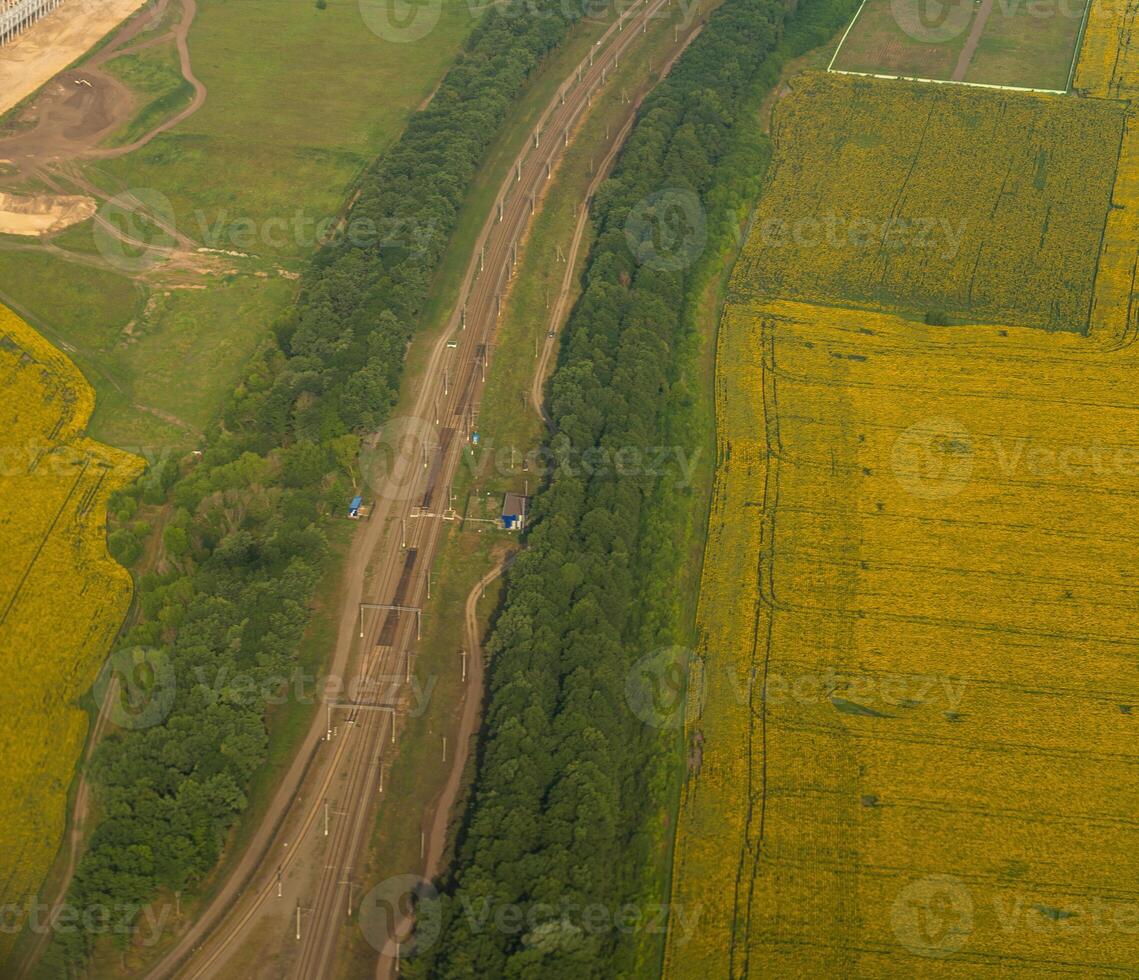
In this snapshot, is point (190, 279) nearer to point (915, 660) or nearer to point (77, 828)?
point (77, 828)

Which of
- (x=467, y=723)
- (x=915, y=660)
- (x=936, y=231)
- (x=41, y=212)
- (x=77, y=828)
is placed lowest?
(x=915, y=660)

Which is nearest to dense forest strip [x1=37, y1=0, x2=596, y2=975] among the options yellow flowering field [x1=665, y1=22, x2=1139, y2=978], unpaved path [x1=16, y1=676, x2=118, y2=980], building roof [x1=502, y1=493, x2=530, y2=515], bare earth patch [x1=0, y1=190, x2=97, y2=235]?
unpaved path [x1=16, y1=676, x2=118, y2=980]

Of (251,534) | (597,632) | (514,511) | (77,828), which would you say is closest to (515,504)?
(514,511)

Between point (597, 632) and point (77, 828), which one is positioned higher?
point (597, 632)

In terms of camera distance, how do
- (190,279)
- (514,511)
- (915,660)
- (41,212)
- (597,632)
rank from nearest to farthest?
(597,632) → (915,660) → (514,511) → (190,279) → (41,212)

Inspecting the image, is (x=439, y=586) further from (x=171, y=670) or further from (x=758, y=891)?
(x=758, y=891)

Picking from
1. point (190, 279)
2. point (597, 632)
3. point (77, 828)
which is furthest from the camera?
point (190, 279)
